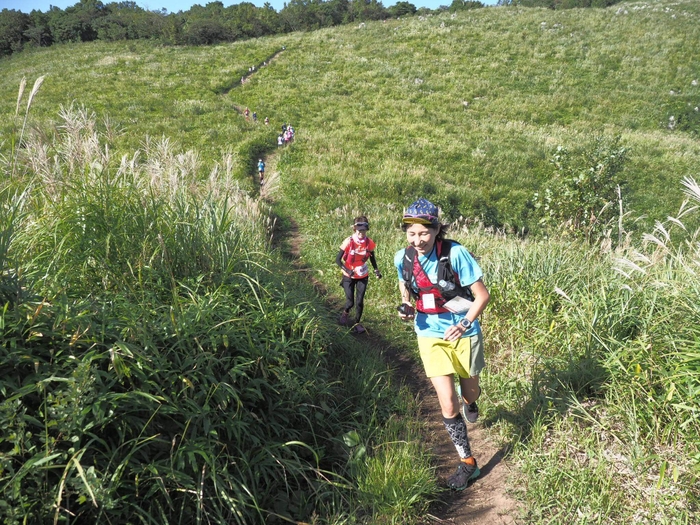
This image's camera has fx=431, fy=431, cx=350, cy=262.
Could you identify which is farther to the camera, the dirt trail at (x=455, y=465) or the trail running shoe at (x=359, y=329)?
the trail running shoe at (x=359, y=329)

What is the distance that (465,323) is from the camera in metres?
3.29

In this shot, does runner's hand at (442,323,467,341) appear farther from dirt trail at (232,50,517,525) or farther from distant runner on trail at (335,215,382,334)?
distant runner on trail at (335,215,382,334)

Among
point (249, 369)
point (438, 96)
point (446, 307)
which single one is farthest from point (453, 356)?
point (438, 96)

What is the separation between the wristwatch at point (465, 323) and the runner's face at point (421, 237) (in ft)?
2.00

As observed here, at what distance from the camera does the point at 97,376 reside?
95.0 inches

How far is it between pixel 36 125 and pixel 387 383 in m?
4.11

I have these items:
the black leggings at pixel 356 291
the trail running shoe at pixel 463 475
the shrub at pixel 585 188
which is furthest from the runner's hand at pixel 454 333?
the shrub at pixel 585 188

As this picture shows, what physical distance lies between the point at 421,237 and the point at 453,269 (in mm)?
363

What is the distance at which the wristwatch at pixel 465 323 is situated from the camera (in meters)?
3.28

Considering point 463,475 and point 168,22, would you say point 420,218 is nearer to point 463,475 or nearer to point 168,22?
point 463,475

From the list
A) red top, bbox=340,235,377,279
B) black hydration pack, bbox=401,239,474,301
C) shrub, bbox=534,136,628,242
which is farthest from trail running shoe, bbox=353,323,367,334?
shrub, bbox=534,136,628,242

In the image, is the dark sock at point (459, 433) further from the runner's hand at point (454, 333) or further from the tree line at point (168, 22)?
the tree line at point (168, 22)

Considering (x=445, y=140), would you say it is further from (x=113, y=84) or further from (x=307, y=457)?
(x=113, y=84)

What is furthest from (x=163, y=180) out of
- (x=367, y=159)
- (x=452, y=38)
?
(x=452, y=38)
